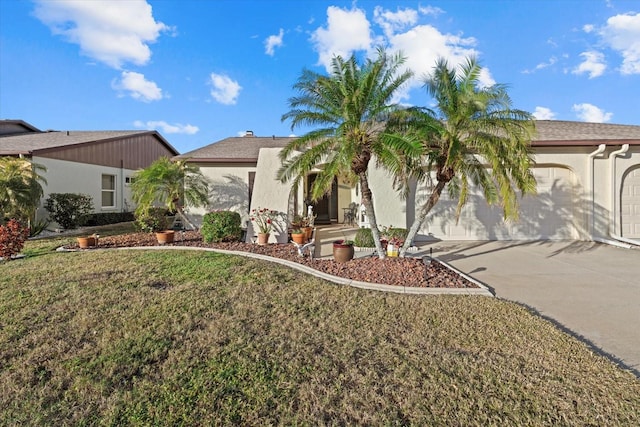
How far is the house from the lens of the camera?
11023 mm

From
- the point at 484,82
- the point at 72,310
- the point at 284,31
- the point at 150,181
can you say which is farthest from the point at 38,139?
the point at 484,82

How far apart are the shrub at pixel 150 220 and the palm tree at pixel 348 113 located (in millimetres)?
6684

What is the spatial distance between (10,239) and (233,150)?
8.36 m

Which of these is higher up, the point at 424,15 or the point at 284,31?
the point at 284,31

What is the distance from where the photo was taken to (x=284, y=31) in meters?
13.2

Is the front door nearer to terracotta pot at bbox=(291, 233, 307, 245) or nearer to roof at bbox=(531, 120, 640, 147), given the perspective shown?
terracotta pot at bbox=(291, 233, 307, 245)

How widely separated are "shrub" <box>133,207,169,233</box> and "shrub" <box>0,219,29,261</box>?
3189 mm

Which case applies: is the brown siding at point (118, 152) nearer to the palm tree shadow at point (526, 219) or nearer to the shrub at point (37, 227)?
the shrub at point (37, 227)

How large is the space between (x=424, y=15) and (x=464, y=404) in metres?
11.9

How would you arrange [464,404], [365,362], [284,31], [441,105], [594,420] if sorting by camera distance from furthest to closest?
1. [284,31]
2. [441,105]
3. [365,362]
4. [464,404]
5. [594,420]

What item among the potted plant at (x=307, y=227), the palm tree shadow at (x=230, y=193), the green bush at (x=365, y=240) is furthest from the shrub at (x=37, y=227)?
the green bush at (x=365, y=240)

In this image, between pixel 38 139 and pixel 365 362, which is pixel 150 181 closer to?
pixel 365 362

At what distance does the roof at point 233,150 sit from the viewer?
12914 millimetres

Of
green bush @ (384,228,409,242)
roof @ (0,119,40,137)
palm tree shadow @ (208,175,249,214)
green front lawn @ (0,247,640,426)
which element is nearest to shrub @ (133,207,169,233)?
palm tree shadow @ (208,175,249,214)
